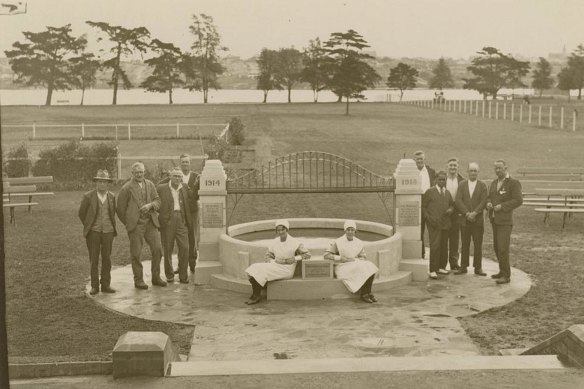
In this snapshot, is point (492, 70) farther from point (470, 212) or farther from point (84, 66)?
point (470, 212)

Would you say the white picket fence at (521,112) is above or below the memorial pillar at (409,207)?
above

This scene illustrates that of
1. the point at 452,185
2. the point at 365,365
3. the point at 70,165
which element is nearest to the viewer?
the point at 365,365

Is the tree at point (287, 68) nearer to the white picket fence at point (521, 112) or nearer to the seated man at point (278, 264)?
the white picket fence at point (521, 112)

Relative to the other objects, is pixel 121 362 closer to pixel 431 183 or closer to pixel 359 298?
pixel 359 298

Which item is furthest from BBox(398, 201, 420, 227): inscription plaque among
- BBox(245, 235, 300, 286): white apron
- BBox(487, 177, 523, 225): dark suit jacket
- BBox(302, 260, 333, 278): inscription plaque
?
BBox(245, 235, 300, 286): white apron

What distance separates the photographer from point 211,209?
44.5 ft

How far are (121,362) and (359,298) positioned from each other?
4.91 metres

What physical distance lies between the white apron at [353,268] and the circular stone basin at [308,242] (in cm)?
51

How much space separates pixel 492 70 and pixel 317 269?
8875 cm

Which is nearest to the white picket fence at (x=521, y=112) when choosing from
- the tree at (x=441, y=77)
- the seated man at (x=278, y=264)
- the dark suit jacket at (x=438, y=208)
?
the dark suit jacket at (x=438, y=208)

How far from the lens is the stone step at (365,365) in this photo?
26.1 feet

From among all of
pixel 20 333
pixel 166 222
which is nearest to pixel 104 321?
pixel 20 333

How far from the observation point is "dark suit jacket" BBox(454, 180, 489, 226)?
13.3 m

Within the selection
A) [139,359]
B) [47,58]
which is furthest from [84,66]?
[139,359]
